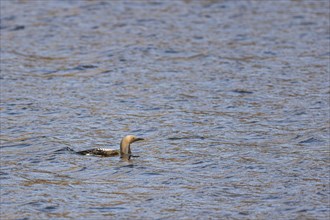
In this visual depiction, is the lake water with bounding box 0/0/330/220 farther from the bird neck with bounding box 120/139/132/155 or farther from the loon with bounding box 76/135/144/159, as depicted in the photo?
the bird neck with bounding box 120/139/132/155

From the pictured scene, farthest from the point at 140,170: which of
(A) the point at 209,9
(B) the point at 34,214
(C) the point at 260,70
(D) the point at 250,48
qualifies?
(A) the point at 209,9

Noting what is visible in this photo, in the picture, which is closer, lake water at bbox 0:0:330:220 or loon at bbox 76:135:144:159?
lake water at bbox 0:0:330:220

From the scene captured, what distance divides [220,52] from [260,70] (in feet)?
4.73

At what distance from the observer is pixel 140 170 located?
12297 mm

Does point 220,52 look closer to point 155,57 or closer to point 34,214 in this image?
point 155,57

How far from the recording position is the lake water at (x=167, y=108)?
1120 cm

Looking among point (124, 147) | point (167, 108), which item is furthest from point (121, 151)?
point (167, 108)

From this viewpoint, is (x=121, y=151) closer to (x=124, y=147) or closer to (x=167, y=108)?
(x=124, y=147)

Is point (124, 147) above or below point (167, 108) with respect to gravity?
above

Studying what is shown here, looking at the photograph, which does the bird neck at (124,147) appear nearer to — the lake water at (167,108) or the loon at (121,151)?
the loon at (121,151)

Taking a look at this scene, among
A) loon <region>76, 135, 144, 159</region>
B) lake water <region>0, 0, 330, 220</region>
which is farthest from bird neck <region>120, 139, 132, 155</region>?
lake water <region>0, 0, 330, 220</region>

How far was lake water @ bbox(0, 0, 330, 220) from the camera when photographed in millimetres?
11195

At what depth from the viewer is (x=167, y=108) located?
1550 cm

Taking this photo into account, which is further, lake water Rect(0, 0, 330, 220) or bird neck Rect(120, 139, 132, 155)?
bird neck Rect(120, 139, 132, 155)
